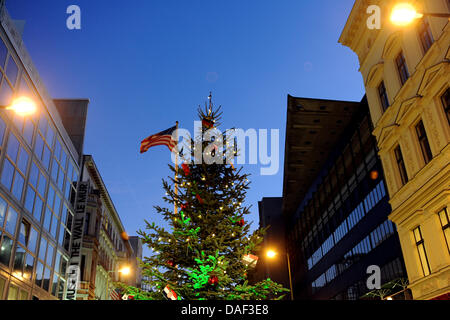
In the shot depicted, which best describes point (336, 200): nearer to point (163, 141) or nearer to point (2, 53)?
point (163, 141)

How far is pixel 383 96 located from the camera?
24859 mm

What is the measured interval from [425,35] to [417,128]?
452 centimetres

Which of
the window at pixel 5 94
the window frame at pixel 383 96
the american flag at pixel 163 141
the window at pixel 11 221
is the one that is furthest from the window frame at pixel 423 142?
the window at pixel 11 221

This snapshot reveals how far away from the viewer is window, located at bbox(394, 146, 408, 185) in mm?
22453

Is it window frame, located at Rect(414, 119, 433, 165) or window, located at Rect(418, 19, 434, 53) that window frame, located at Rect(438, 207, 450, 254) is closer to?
window frame, located at Rect(414, 119, 433, 165)

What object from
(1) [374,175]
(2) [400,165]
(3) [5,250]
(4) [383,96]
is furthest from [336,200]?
(3) [5,250]

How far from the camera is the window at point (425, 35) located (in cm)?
1942

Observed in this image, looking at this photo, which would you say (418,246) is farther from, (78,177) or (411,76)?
(78,177)

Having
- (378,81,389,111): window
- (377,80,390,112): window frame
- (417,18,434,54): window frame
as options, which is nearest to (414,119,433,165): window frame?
(417,18,434,54): window frame

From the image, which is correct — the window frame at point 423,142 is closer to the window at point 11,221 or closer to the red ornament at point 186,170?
the red ornament at point 186,170

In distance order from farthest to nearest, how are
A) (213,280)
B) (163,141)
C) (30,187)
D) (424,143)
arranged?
(30,187), (163,141), (424,143), (213,280)

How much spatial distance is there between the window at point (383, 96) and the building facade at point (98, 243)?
72.0 feet
